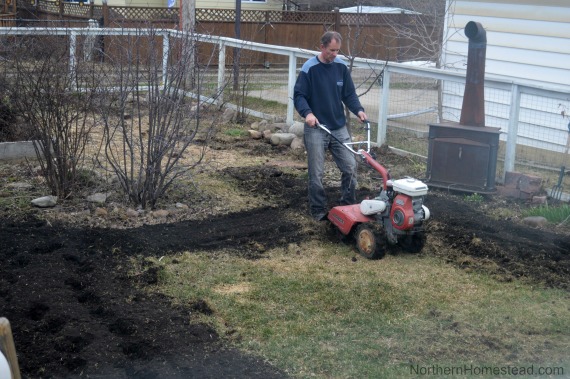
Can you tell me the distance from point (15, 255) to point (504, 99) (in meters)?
7.73

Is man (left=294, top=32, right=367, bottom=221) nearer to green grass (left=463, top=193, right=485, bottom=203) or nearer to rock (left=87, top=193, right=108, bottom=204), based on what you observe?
green grass (left=463, top=193, right=485, bottom=203)

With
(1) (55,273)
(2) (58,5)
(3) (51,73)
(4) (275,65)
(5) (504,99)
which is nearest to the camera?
(1) (55,273)

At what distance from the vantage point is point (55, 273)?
6.34 metres

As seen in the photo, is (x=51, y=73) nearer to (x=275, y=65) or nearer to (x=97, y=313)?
(x=97, y=313)

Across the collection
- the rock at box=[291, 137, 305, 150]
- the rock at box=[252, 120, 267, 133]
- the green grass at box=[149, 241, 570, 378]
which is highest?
the rock at box=[252, 120, 267, 133]

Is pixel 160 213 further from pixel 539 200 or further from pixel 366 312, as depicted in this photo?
pixel 539 200

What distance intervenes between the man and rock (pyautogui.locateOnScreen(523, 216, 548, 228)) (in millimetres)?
1830

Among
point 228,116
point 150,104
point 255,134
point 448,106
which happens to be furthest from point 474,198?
point 228,116

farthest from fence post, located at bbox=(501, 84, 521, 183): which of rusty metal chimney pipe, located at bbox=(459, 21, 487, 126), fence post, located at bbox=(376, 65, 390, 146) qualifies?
fence post, located at bbox=(376, 65, 390, 146)

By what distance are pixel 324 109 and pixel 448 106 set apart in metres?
5.44

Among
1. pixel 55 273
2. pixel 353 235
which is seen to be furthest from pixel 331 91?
pixel 55 273

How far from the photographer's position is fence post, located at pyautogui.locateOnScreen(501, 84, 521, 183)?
920 centimetres

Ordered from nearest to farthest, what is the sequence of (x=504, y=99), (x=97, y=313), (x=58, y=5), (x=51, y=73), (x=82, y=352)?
(x=82, y=352)
(x=97, y=313)
(x=51, y=73)
(x=504, y=99)
(x=58, y=5)

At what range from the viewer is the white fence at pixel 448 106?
9242mm
